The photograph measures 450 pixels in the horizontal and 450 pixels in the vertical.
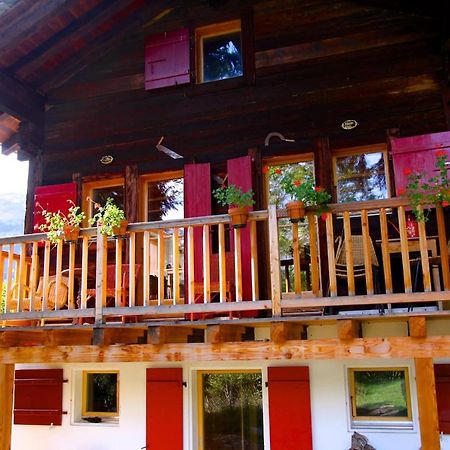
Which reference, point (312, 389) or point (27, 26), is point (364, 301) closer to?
point (312, 389)

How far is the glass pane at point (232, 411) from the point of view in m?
6.87

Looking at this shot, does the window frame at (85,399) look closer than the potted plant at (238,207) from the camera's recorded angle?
No

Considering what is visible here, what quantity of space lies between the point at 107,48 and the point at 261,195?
11.0ft

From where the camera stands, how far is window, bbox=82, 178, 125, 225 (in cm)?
814

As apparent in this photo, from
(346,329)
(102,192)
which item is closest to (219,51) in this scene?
(102,192)

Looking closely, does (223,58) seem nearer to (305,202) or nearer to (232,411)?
(305,202)

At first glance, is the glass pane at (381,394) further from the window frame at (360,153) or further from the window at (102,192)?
the window at (102,192)

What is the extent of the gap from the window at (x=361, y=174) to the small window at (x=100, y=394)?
3726mm

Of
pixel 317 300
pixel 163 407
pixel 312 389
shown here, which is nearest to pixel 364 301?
pixel 317 300

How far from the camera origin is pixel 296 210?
5121 millimetres

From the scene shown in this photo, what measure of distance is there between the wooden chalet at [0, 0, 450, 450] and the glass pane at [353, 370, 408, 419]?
0.02m

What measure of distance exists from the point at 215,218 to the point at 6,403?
2.86 meters

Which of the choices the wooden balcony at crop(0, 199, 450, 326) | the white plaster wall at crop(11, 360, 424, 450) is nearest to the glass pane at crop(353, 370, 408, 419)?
the white plaster wall at crop(11, 360, 424, 450)

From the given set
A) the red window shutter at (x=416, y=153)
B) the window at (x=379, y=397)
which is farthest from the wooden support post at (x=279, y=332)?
the red window shutter at (x=416, y=153)
